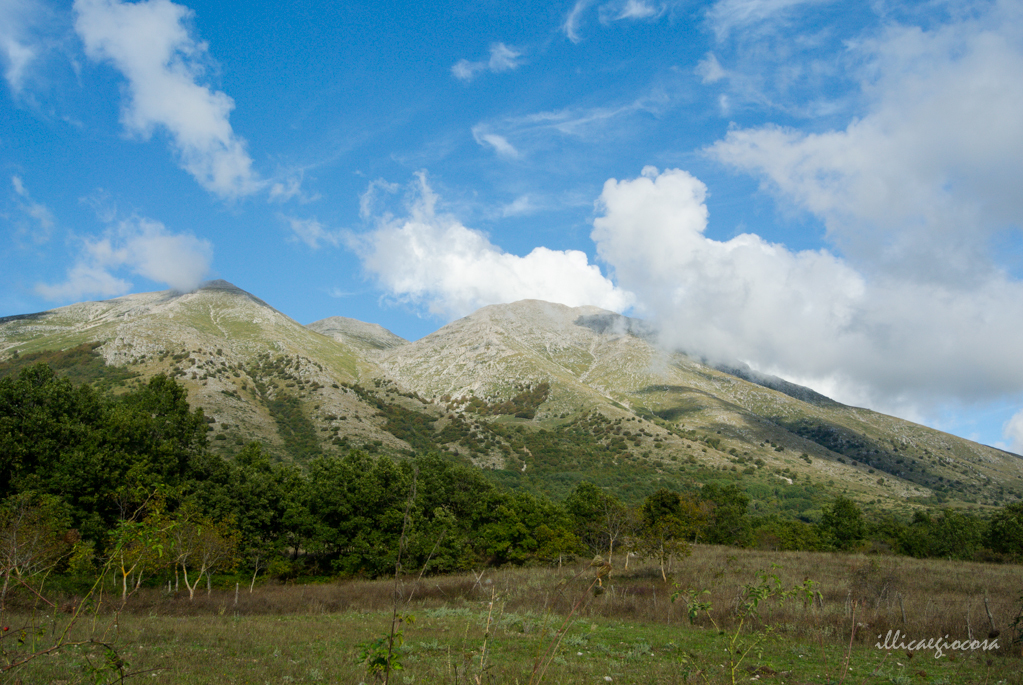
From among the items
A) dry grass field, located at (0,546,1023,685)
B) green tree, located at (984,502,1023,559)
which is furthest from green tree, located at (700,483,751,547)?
dry grass field, located at (0,546,1023,685)

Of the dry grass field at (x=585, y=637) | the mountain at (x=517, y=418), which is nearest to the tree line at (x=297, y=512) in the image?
the dry grass field at (x=585, y=637)

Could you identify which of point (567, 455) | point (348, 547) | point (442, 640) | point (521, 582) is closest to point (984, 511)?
point (567, 455)

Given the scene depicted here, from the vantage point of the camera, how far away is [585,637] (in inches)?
715

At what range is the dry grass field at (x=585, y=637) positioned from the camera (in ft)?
38.2

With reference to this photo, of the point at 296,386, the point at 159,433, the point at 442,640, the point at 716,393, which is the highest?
the point at 716,393

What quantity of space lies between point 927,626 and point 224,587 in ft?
146

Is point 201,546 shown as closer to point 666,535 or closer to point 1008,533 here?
point 666,535

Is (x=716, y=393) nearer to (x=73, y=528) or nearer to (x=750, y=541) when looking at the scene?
(x=750, y=541)

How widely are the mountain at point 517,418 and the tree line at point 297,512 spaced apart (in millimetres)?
38216

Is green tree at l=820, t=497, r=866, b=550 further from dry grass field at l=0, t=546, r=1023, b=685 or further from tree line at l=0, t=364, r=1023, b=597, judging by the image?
dry grass field at l=0, t=546, r=1023, b=685

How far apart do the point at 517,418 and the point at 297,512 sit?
11793 centimetres

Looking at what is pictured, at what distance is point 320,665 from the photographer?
14055 millimetres

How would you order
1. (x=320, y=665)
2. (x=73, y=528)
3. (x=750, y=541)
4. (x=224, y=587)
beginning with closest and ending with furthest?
(x=320, y=665) < (x=73, y=528) < (x=224, y=587) < (x=750, y=541)

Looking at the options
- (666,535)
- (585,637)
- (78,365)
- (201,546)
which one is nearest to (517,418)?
(78,365)
